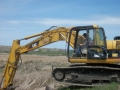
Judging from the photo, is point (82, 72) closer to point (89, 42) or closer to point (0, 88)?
point (89, 42)

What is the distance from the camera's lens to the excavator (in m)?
12.9

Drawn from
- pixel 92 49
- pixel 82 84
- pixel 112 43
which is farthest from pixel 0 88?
pixel 112 43

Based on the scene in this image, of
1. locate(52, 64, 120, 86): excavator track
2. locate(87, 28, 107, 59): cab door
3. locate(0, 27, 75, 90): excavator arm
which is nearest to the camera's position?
locate(87, 28, 107, 59): cab door

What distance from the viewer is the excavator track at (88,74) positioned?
1316 centimetres

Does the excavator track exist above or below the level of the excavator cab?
below

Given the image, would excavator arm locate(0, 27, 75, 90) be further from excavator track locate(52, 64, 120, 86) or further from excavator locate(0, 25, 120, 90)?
excavator track locate(52, 64, 120, 86)

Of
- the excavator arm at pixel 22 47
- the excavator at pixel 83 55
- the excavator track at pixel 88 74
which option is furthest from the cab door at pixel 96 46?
the excavator arm at pixel 22 47

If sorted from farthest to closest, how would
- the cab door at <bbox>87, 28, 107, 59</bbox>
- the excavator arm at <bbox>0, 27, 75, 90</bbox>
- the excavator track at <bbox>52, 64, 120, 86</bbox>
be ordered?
the excavator arm at <bbox>0, 27, 75, 90</bbox>
the excavator track at <bbox>52, 64, 120, 86</bbox>
the cab door at <bbox>87, 28, 107, 59</bbox>

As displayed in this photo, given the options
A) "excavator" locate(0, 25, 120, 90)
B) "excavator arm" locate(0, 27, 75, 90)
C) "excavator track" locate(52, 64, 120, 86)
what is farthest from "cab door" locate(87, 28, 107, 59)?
"excavator arm" locate(0, 27, 75, 90)

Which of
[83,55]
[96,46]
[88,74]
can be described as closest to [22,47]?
[83,55]

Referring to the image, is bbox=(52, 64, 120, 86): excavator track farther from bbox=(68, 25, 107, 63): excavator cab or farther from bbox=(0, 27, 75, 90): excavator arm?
bbox=(0, 27, 75, 90): excavator arm

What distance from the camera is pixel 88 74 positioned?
13.5 meters

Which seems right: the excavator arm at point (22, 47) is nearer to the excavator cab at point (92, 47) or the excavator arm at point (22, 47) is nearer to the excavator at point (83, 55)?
the excavator at point (83, 55)

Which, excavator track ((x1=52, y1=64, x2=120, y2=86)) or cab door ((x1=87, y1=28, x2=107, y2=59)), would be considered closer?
cab door ((x1=87, y1=28, x2=107, y2=59))
